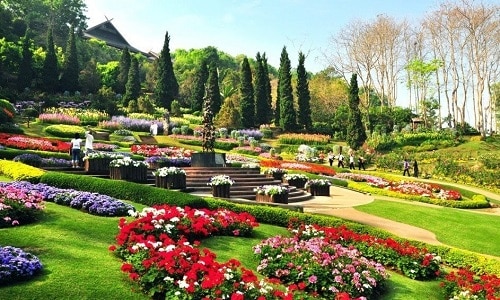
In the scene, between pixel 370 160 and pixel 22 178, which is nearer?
pixel 22 178

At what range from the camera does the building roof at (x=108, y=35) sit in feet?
312

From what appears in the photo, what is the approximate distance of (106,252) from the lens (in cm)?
791

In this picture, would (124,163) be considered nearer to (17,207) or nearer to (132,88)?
(17,207)

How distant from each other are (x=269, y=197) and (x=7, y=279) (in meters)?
11.7

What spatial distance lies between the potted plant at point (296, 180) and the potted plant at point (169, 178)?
608 centimetres

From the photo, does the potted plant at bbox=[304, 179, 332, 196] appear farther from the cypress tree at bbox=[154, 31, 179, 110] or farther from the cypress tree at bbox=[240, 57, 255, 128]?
the cypress tree at bbox=[154, 31, 179, 110]

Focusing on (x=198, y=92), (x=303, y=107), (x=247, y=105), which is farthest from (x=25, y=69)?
(x=303, y=107)

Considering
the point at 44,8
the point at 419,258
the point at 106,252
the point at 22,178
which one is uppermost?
the point at 44,8

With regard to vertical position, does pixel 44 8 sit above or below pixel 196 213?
above

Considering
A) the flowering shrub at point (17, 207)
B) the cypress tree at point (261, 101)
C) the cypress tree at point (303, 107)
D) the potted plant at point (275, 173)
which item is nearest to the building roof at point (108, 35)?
the cypress tree at point (261, 101)

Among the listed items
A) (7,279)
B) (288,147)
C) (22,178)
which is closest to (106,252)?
(7,279)

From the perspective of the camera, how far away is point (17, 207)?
8961mm

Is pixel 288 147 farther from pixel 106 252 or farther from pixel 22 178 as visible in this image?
pixel 106 252

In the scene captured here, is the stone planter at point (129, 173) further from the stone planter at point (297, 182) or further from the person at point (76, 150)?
the stone planter at point (297, 182)
